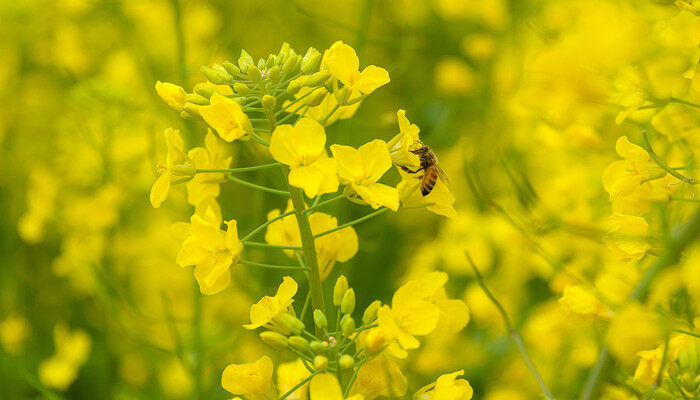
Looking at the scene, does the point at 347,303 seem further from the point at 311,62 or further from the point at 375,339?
the point at 311,62

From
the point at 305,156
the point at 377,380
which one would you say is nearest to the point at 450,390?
the point at 377,380

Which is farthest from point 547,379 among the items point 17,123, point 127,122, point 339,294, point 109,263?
point 17,123

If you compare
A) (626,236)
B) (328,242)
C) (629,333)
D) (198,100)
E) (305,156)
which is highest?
(198,100)

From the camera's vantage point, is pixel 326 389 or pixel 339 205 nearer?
pixel 326 389

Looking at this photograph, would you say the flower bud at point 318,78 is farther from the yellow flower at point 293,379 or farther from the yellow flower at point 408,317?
the yellow flower at point 293,379

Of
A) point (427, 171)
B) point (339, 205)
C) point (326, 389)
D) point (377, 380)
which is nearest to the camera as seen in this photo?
point (326, 389)

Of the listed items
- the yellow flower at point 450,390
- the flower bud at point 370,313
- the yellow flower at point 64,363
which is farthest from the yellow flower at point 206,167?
the yellow flower at point 64,363

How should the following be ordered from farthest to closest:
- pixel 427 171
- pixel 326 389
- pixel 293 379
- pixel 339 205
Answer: pixel 339 205
pixel 427 171
pixel 293 379
pixel 326 389
